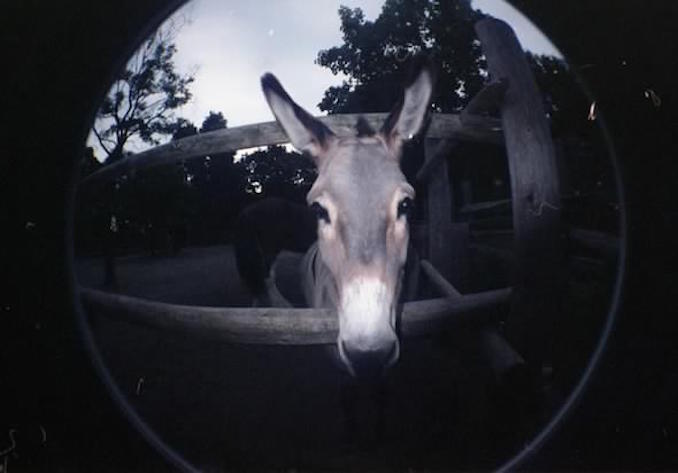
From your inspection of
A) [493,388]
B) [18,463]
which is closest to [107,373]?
[18,463]

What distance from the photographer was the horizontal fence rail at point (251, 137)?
2.04m

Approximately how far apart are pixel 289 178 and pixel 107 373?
4.53 feet

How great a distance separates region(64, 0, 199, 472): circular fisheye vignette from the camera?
2016 mm

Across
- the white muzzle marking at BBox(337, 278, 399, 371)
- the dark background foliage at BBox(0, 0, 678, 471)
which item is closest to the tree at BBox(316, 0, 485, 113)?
the dark background foliage at BBox(0, 0, 678, 471)

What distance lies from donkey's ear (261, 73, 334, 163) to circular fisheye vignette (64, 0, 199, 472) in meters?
0.63

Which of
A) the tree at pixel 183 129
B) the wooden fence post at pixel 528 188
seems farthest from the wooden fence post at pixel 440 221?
the tree at pixel 183 129

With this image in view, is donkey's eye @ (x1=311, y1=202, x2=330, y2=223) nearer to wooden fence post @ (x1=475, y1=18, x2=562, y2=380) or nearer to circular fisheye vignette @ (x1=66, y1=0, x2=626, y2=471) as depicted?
wooden fence post @ (x1=475, y1=18, x2=562, y2=380)

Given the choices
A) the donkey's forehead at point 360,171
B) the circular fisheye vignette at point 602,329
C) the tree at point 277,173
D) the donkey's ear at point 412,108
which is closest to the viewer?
the donkey's forehead at point 360,171

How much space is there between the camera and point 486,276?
6.99 ft

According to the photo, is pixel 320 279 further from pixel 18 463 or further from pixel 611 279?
pixel 18 463

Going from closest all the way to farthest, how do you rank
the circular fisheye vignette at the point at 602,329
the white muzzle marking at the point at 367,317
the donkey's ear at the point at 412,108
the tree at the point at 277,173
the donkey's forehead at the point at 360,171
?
the white muzzle marking at the point at 367,317, the donkey's forehead at the point at 360,171, the donkey's ear at the point at 412,108, the tree at the point at 277,173, the circular fisheye vignette at the point at 602,329

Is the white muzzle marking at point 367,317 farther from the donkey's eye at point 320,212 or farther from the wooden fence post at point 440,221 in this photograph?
the wooden fence post at point 440,221

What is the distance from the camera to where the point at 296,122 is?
6.32 feet

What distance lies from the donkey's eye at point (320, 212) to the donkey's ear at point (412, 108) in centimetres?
44
